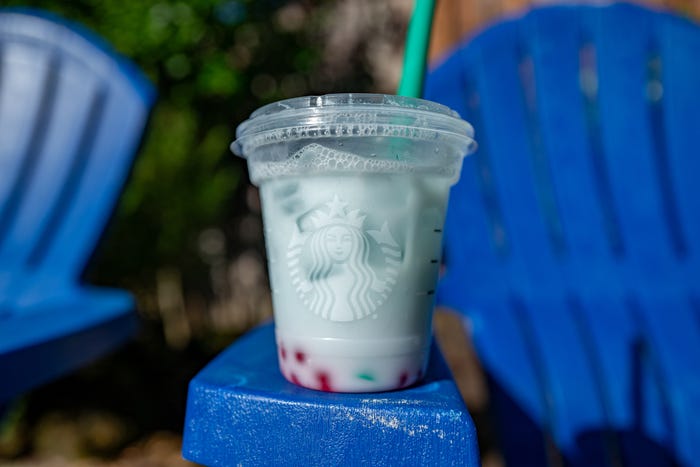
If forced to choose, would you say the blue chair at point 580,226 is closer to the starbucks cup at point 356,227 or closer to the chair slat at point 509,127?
the chair slat at point 509,127

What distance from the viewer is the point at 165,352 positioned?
225 cm

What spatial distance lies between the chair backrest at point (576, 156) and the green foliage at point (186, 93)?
101cm

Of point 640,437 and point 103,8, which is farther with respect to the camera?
point 103,8

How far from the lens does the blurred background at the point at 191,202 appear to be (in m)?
1.89

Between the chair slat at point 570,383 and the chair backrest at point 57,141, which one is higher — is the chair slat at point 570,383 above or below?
below

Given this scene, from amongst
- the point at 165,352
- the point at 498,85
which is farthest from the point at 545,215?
the point at 165,352

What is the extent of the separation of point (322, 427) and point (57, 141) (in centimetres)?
130

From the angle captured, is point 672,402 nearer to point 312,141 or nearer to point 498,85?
point 498,85

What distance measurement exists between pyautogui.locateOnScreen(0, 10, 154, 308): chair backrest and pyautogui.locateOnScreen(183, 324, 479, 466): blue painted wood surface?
89 centimetres

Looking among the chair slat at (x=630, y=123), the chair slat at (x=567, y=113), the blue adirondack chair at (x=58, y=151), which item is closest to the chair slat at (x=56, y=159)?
the blue adirondack chair at (x=58, y=151)

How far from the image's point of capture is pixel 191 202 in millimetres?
2158

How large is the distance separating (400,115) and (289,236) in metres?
0.15

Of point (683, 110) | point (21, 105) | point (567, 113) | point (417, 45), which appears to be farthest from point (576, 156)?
point (21, 105)

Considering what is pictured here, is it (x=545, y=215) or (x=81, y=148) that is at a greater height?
(x=81, y=148)
